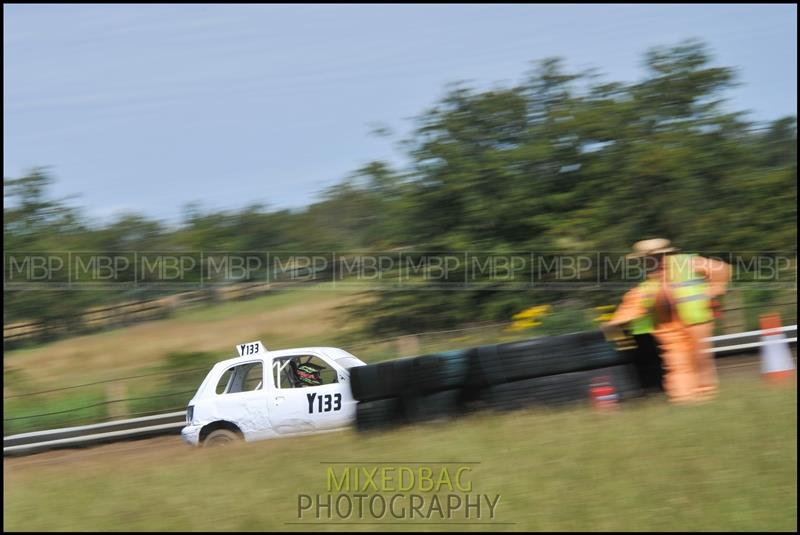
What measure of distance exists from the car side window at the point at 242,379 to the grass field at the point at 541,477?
7.53ft

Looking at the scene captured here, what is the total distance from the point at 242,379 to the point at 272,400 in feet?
1.66

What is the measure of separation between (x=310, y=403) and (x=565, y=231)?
12.9 m

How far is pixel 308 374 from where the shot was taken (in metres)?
9.91

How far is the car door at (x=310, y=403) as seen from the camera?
31.0 feet

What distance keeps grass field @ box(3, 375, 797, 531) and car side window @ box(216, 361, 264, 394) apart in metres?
2.30

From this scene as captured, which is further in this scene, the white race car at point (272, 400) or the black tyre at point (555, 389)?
the white race car at point (272, 400)

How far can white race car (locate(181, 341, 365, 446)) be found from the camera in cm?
953

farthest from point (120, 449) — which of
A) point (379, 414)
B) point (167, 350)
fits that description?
point (167, 350)

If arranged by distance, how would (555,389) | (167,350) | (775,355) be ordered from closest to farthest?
(555,389) < (775,355) < (167,350)

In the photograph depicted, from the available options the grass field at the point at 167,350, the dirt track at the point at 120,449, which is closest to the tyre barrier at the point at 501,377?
the dirt track at the point at 120,449

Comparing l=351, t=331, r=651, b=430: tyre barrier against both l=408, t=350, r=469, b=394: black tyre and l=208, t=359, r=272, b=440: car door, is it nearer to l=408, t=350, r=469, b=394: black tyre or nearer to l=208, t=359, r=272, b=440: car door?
l=408, t=350, r=469, b=394: black tyre

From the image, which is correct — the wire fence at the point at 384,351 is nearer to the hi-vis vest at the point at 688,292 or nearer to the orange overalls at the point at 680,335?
the orange overalls at the point at 680,335

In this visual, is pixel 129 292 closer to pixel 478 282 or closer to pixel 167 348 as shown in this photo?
pixel 167 348

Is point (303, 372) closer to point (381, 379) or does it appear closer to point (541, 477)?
point (381, 379)
